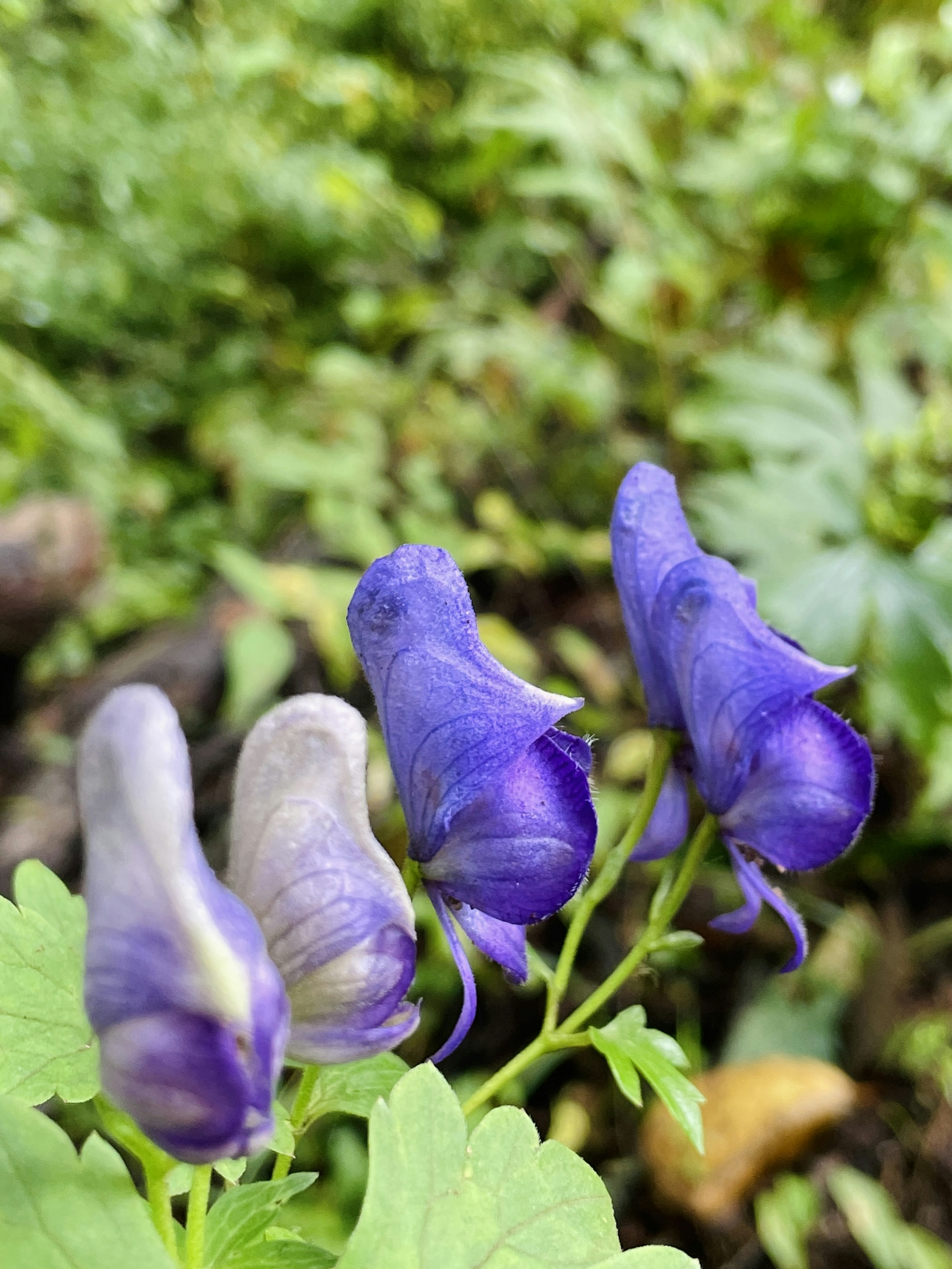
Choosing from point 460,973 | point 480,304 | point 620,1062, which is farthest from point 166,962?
point 480,304

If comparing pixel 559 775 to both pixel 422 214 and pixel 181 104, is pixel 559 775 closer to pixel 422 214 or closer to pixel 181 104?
pixel 181 104

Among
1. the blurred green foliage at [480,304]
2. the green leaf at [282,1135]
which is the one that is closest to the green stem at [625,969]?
the green leaf at [282,1135]

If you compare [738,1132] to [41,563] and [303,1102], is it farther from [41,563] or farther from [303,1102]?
[41,563]

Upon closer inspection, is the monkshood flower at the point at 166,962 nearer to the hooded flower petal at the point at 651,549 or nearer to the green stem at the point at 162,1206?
the green stem at the point at 162,1206

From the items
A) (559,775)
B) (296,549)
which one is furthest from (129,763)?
(296,549)

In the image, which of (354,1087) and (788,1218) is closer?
(354,1087)

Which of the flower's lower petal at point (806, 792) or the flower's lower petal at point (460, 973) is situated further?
the flower's lower petal at point (806, 792)

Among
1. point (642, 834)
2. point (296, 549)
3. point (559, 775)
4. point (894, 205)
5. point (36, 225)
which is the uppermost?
point (894, 205)
